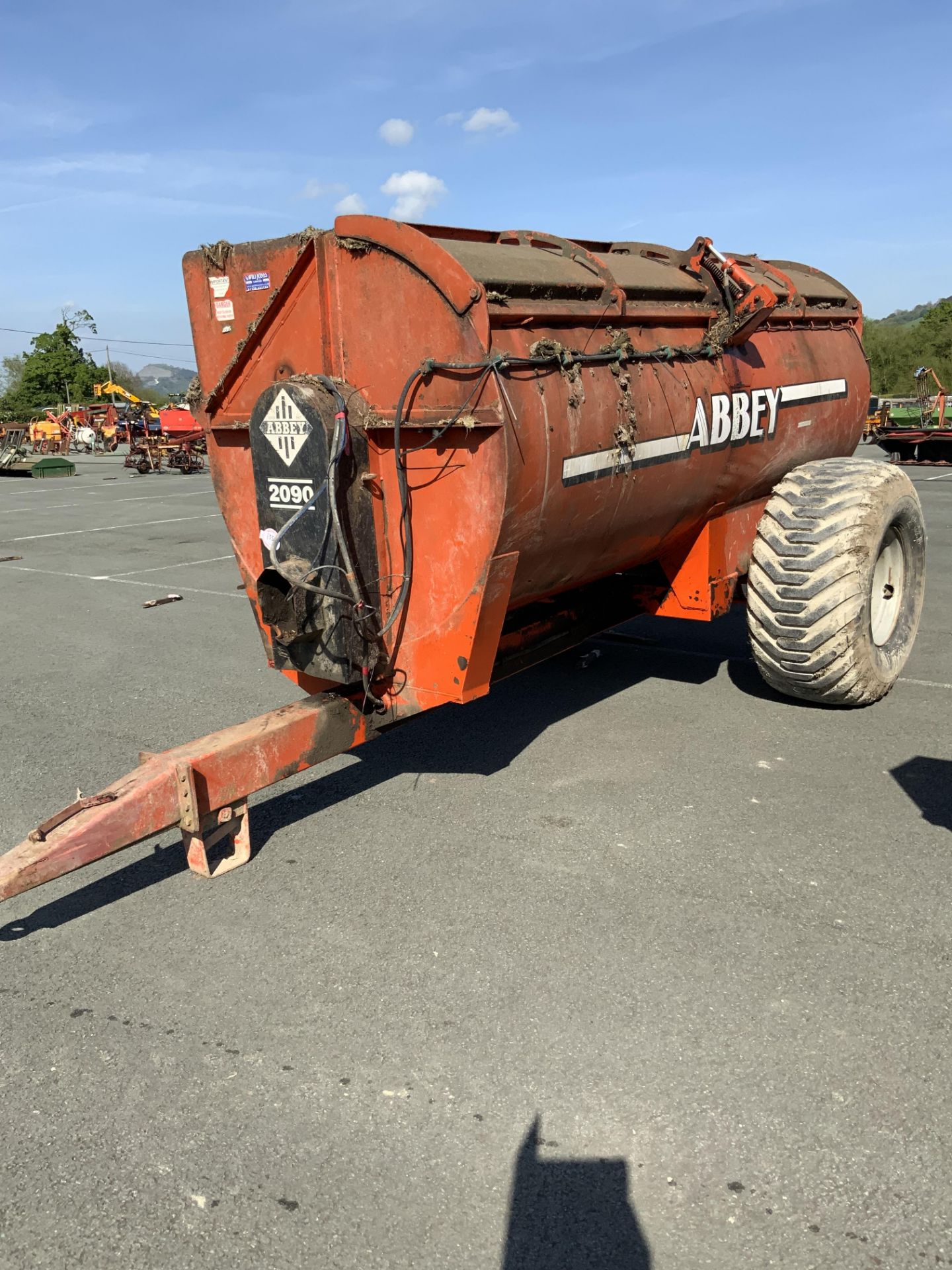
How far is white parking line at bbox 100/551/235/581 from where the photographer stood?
11.1 m

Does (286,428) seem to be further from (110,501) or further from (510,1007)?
(110,501)

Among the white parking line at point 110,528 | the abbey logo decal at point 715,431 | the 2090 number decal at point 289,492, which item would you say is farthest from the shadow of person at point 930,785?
the white parking line at point 110,528

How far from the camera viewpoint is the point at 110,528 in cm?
1562

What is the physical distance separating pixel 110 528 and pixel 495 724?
1159 cm

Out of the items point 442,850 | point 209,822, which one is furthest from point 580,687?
point 209,822

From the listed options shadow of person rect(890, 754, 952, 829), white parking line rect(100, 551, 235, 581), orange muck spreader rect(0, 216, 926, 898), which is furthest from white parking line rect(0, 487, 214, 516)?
shadow of person rect(890, 754, 952, 829)

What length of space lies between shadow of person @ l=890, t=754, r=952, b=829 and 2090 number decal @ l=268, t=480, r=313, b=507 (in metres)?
2.99

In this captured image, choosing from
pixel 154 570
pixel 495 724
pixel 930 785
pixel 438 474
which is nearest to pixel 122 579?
pixel 154 570

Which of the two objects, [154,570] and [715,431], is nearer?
[715,431]

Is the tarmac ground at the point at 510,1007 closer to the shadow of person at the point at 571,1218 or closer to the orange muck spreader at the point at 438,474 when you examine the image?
the shadow of person at the point at 571,1218

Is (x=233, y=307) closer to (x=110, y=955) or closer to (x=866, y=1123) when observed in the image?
(x=110, y=955)

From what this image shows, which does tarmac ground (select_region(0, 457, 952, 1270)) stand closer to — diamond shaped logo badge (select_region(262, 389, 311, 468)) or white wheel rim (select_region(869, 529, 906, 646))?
white wheel rim (select_region(869, 529, 906, 646))

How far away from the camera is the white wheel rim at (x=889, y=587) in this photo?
606 cm

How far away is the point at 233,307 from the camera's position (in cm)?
443
